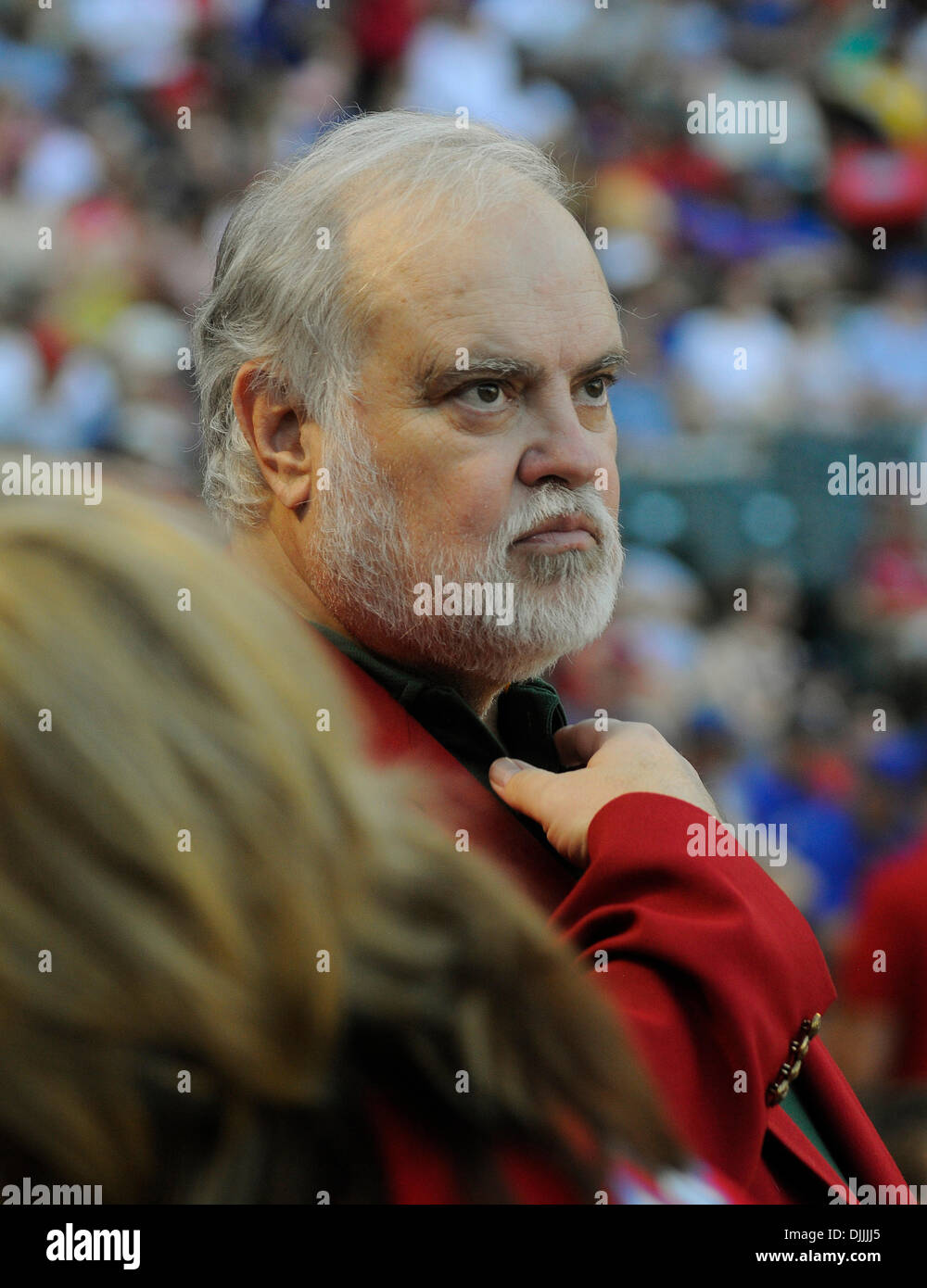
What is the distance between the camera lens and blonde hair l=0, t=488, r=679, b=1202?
543mm

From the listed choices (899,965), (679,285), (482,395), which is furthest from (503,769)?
(679,285)

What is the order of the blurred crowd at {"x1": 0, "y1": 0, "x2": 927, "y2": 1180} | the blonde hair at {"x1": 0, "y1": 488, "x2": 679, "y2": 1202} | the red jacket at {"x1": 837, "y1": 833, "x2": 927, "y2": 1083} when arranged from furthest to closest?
the blurred crowd at {"x1": 0, "y1": 0, "x2": 927, "y2": 1180}
the red jacket at {"x1": 837, "y1": 833, "x2": 927, "y2": 1083}
the blonde hair at {"x1": 0, "y1": 488, "x2": 679, "y2": 1202}

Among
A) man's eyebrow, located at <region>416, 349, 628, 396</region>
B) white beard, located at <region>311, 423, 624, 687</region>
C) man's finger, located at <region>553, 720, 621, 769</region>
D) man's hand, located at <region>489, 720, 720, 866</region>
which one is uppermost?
man's eyebrow, located at <region>416, 349, 628, 396</region>

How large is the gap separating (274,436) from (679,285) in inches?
155

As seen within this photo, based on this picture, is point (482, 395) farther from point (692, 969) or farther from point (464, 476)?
point (692, 969)

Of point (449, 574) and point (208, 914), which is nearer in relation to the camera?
point (208, 914)

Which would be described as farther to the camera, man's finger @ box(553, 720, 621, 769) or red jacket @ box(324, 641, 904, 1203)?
man's finger @ box(553, 720, 621, 769)

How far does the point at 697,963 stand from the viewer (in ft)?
3.02

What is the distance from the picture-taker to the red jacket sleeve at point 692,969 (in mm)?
916

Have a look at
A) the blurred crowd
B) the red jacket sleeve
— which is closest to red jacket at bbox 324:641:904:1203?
the red jacket sleeve

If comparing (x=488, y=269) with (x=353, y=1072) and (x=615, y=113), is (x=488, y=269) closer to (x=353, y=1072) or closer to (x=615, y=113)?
(x=353, y=1072)

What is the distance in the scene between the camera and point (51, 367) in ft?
13.7

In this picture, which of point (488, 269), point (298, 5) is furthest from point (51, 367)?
point (488, 269)

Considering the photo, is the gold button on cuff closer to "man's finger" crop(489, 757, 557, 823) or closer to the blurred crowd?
"man's finger" crop(489, 757, 557, 823)
